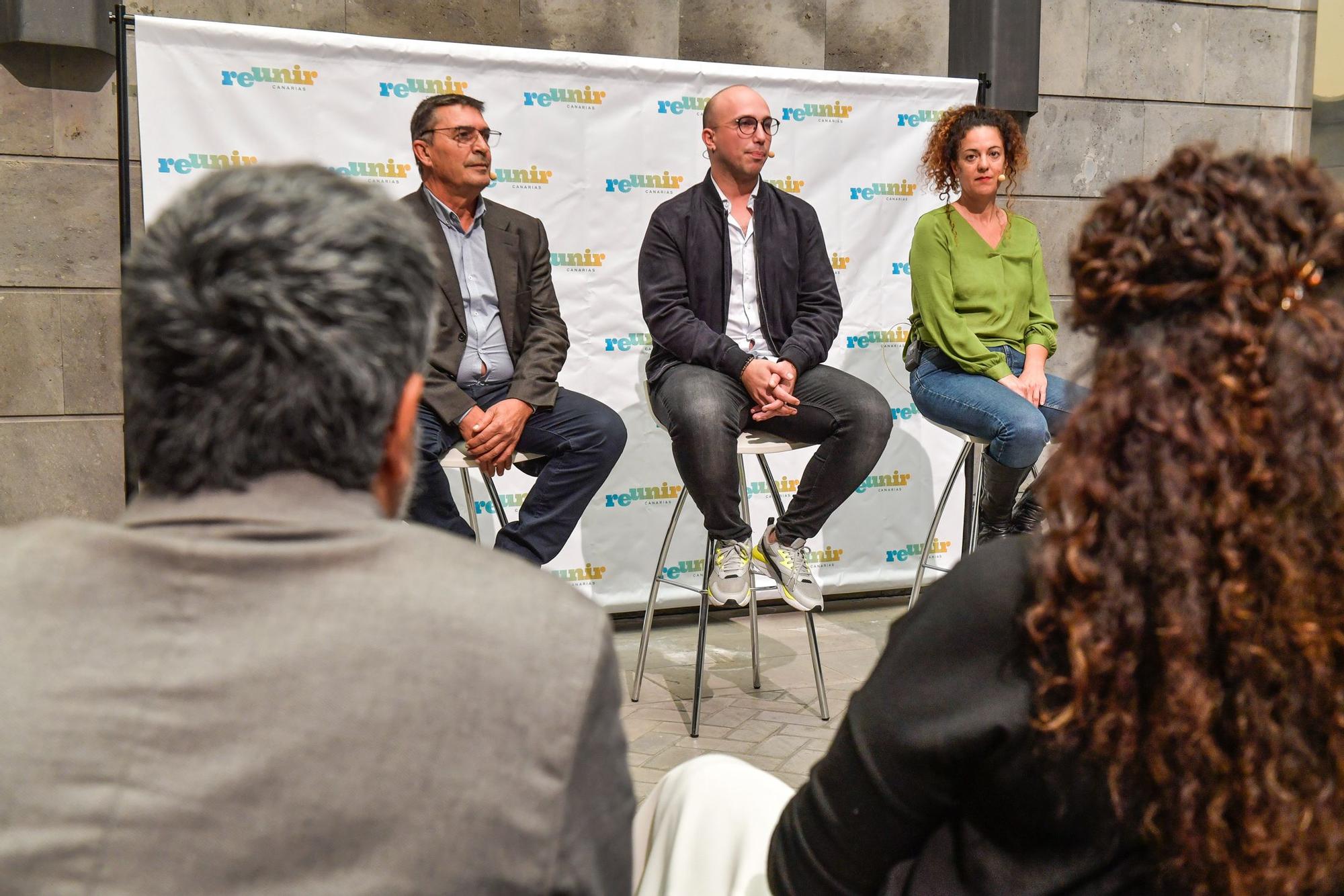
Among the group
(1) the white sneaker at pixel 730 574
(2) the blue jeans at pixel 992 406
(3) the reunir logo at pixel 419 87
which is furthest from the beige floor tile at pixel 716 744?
(3) the reunir logo at pixel 419 87

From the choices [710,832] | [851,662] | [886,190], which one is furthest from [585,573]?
[710,832]

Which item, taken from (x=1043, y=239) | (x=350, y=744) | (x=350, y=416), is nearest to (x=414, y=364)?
(x=350, y=416)

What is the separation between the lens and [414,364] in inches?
38.2

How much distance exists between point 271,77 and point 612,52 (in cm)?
160

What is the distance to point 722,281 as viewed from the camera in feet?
13.3

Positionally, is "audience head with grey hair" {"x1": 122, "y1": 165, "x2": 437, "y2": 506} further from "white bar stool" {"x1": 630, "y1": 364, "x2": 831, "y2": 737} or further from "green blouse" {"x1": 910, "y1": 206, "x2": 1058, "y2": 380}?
"green blouse" {"x1": 910, "y1": 206, "x2": 1058, "y2": 380}

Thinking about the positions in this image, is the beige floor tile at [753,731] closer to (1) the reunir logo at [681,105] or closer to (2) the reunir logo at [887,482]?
(2) the reunir logo at [887,482]

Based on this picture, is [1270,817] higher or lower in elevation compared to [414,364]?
lower

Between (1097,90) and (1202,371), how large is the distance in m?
5.29

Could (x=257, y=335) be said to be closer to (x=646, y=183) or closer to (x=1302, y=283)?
(x=1302, y=283)

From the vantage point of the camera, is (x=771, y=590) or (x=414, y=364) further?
(x=771, y=590)

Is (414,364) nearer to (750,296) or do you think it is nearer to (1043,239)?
(750,296)

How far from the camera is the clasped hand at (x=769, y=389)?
3730 mm

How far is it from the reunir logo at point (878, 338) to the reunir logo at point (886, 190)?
0.57 metres
